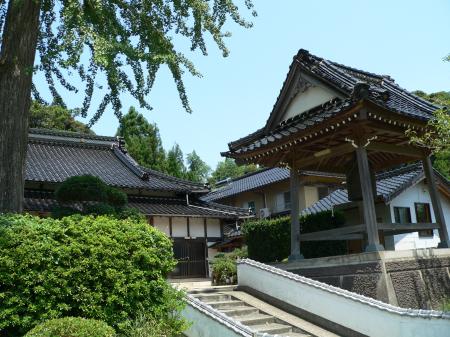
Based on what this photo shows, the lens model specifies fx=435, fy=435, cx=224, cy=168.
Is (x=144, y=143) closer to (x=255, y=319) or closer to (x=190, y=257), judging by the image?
(x=190, y=257)

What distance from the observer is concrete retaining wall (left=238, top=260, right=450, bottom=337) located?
8055 mm

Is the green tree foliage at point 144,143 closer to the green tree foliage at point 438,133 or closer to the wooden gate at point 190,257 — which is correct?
the wooden gate at point 190,257

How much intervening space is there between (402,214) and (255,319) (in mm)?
13823

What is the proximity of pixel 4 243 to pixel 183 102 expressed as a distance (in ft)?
17.2

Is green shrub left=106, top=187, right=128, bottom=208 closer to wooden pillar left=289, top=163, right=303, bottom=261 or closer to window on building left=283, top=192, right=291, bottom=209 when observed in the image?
wooden pillar left=289, top=163, right=303, bottom=261

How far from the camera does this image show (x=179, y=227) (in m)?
20.5

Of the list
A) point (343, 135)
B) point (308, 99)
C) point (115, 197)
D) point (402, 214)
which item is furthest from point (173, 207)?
point (402, 214)

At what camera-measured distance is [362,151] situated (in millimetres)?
11180

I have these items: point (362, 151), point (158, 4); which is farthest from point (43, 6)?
point (362, 151)

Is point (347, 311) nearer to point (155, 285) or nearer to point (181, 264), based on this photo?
point (155, 285)

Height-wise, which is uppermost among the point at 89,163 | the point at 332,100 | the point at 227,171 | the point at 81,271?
the point at 227,171

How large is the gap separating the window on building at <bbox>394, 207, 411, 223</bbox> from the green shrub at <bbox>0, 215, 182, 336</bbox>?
1522 centimetres

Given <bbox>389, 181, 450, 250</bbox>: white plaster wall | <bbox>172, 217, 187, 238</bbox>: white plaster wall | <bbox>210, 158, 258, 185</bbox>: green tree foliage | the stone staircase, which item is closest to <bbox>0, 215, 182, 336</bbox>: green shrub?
the stone staircase

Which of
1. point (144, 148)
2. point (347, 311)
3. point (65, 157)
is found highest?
point (144, 148)
